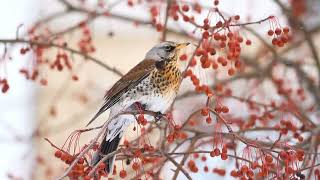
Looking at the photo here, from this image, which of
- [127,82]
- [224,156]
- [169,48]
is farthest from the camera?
[169,48]

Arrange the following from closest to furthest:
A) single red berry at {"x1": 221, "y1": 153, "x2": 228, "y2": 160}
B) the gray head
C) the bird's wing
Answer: single red berry at {"x1": 221, "y1": 153, "x2": 228, "y2": 160}, the bird's wing, the gray head

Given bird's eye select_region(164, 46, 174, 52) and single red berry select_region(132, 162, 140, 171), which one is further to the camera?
bird's eye select_region(164, 46, 174, 52)

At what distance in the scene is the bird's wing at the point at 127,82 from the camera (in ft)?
7.65

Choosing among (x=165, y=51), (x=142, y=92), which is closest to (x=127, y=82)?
(x=142, y=92)

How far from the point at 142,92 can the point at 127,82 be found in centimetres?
6

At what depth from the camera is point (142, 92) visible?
2400mm

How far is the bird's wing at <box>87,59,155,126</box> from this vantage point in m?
2.33

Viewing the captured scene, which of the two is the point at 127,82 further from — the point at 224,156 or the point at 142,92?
the point at 224,156

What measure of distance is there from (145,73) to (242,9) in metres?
2.48

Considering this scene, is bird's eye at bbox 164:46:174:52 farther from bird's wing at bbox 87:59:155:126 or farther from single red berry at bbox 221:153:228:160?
single red berry at bbox 221:153:228:160

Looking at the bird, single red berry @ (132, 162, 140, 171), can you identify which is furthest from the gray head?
single red berry @ (132, 162, 140, 171)

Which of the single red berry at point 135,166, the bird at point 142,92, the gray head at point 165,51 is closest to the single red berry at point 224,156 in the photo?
the single red berry at point 135,166

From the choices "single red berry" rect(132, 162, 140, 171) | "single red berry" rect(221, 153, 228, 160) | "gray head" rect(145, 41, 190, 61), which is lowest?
"single red berry" rect(132, 162, 140, 171)

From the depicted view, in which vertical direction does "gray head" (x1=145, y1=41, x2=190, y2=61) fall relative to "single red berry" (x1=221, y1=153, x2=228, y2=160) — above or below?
above
